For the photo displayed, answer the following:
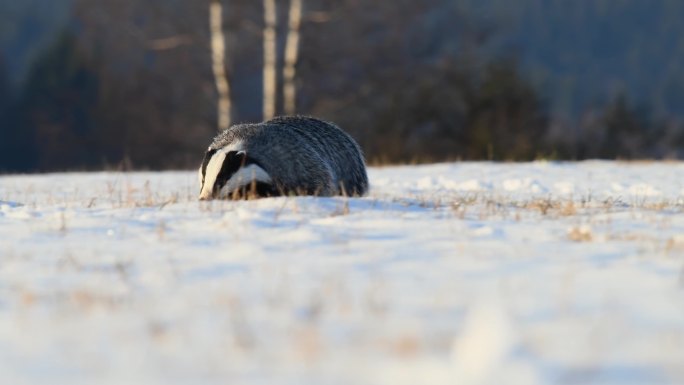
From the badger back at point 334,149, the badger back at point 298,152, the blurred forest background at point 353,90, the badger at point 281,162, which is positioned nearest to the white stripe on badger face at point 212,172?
the badger at point 281,162

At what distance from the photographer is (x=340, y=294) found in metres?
4.16

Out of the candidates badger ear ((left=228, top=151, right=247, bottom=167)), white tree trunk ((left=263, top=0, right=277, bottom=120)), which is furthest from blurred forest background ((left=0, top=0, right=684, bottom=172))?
badger ear ((left=228, top=151, right=247, bottom=167))

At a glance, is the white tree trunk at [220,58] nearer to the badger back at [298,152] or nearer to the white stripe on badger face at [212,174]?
the badger back at [298,152]

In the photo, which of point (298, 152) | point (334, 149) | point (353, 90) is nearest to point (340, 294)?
point (298, 152)

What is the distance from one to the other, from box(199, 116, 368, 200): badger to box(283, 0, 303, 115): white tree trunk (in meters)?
12.6

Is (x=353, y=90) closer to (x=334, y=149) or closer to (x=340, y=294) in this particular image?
(x=334, y=149)

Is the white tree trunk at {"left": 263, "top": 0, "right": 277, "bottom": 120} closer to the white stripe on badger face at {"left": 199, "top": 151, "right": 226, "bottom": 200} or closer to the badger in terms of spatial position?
the badger

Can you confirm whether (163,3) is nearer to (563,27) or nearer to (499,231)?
(499,231)

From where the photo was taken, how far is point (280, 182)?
7.91 m

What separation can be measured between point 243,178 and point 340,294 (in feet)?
11.0

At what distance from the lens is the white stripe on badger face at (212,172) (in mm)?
7316

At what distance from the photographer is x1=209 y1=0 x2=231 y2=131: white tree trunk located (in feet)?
71.4

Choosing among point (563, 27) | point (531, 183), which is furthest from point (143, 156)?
point (563, 27)

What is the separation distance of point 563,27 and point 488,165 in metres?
116
